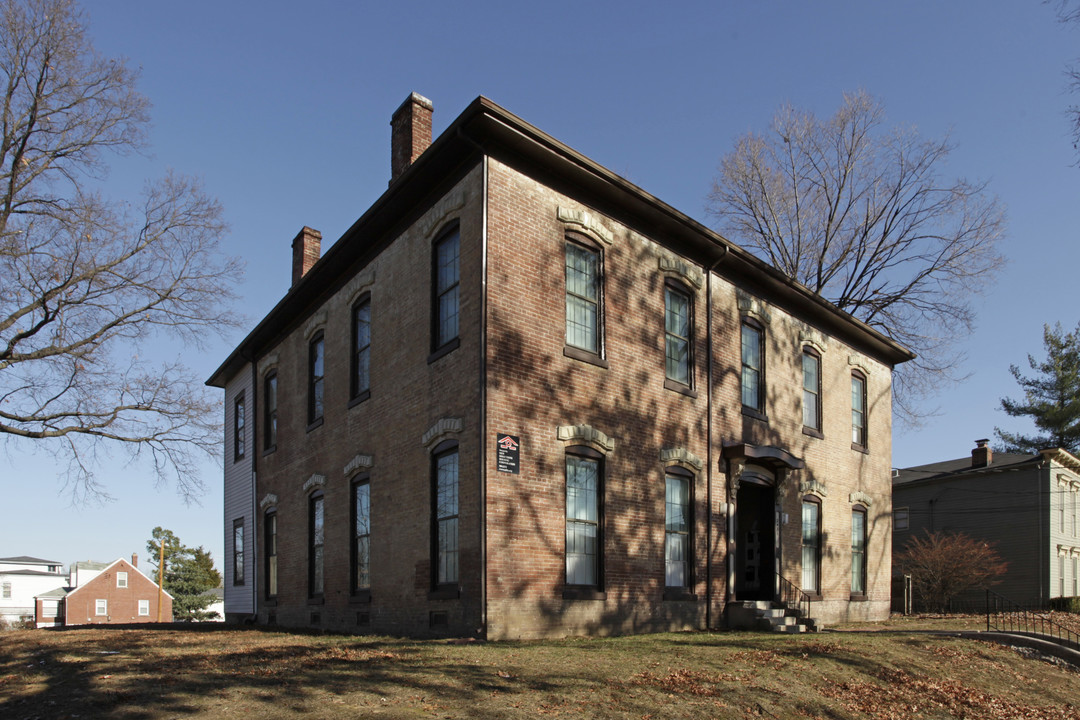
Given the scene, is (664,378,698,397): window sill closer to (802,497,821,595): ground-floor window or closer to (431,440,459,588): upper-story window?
(431,440,459,588): upper-story window

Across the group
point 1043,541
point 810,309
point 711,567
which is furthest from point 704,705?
point 1043,541

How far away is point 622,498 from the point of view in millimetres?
15102

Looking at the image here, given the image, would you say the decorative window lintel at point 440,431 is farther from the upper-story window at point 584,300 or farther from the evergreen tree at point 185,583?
the evergreen tree at point 185,583

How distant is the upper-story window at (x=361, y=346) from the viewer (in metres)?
18.0

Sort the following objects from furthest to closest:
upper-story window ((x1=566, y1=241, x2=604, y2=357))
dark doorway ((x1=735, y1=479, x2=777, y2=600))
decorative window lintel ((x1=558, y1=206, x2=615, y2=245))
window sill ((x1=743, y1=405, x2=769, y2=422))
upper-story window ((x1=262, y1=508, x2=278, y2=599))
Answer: upper-story window ((x1=262, y1=508, x2=278, y2=599)), dark doorway ((x1=735, y1=479, x2=777, y2=600)), window sill ((x1=743, y1=405, x2=769, y2=422)), upper-story window ((x1=566, y1=241, x2=604, y2=357)), decorative window lintel ((x1=558, y1=206, x2=615, y2=245))

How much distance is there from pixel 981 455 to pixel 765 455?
25939mm

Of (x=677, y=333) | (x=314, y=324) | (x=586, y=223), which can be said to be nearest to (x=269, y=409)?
(x=314, y=324)

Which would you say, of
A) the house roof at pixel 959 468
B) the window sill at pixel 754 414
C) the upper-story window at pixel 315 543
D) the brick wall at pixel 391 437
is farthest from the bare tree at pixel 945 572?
the brick wall at pixel 391 437

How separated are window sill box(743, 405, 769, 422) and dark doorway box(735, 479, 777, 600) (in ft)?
4.88

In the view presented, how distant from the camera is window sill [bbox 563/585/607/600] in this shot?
13.7 metres

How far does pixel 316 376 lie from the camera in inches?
814

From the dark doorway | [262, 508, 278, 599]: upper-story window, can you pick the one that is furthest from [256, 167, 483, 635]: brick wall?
the dark doorway

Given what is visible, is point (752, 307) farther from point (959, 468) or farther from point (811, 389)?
point (959, 468)

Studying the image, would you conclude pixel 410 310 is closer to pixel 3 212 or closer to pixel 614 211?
pixel 614 211
